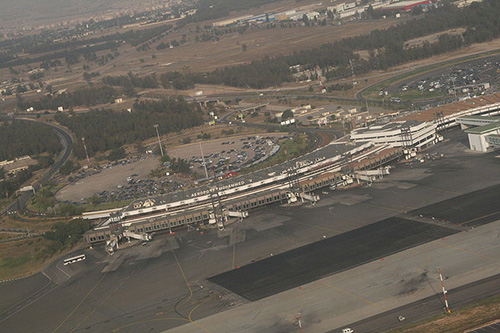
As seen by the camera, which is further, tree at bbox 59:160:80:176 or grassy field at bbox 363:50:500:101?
grassy field at bbox 363:50:500:101

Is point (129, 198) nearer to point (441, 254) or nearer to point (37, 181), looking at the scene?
point (37, 181)

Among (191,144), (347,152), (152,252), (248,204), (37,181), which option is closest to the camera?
(152,252)

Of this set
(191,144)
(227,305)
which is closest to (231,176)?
(191,144)

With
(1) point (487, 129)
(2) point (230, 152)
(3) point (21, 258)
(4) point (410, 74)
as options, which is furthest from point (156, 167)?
(4) point (410, 74)

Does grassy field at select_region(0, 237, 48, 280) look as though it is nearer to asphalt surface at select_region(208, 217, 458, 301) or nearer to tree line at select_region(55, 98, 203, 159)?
asphalt surface at select_region(208, 217, 458, 301)

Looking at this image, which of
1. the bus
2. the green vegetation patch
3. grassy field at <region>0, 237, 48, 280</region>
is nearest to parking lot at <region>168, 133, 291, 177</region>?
grassy field at <region>0, 237, 48, 280</region>

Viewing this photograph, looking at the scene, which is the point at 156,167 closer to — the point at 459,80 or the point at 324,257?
the point at 324,257

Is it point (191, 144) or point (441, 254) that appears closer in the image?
point (441, 254)
